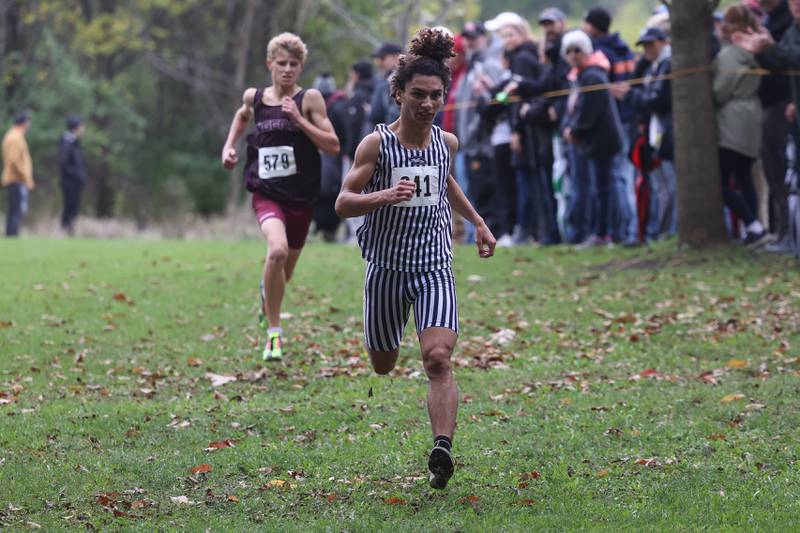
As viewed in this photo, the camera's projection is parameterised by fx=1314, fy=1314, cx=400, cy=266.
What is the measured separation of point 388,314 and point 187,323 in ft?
19.1

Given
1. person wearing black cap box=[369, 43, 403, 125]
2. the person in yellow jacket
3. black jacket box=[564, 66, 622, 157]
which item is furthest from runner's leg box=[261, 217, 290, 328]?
the person in yellow jacket

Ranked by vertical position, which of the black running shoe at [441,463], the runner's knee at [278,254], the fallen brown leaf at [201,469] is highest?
the runner's knee at [278,254]

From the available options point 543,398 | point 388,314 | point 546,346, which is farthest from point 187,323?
point 388,314

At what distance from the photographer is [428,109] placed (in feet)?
22.7

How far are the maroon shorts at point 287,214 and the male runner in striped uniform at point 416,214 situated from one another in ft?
11.2

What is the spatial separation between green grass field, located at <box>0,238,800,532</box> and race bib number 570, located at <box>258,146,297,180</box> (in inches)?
60.8

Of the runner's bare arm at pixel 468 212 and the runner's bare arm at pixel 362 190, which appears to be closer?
the runner's bare arm at pixel 362 190

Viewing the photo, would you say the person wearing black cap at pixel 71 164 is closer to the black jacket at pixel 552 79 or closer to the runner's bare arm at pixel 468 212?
the black jacket at pixel 552 79

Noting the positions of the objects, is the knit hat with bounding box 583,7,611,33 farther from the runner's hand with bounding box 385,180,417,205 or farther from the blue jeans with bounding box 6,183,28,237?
the blue jeans with bounding box 6,183,28,237

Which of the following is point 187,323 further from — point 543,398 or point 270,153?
point 543,398

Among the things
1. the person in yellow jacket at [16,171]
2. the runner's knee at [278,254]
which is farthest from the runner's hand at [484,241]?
the person in yellow jacket at [16,171]

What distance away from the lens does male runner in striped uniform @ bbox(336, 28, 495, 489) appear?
22.5 feet

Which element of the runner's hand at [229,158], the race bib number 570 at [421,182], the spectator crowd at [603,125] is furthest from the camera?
the spectator crowd at [603,125]

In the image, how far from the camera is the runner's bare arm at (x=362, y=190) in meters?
6.62
